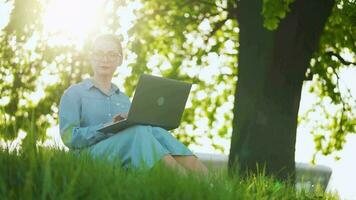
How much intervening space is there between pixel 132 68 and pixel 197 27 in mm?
1964

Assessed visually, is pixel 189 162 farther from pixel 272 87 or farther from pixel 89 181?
pixel 272 87

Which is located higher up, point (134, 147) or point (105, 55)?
point (105, 55)

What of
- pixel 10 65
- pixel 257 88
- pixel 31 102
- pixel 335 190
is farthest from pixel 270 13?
pixel 31 102

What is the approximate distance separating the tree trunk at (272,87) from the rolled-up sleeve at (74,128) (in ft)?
13.4

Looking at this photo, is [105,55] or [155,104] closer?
[155,104]

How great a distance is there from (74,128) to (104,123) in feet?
1.47

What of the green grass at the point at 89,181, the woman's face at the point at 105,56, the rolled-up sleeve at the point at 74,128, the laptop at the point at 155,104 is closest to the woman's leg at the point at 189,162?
the laptop at the point at 155,104

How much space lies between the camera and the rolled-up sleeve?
572 cm

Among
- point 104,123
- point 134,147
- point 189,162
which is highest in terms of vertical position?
point 104,123

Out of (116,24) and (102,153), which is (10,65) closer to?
(116,24)

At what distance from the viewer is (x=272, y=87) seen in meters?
9.66

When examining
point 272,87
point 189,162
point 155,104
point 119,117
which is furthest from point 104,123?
point 272,87

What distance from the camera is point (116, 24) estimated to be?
10898 mm

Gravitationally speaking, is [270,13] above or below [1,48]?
above
